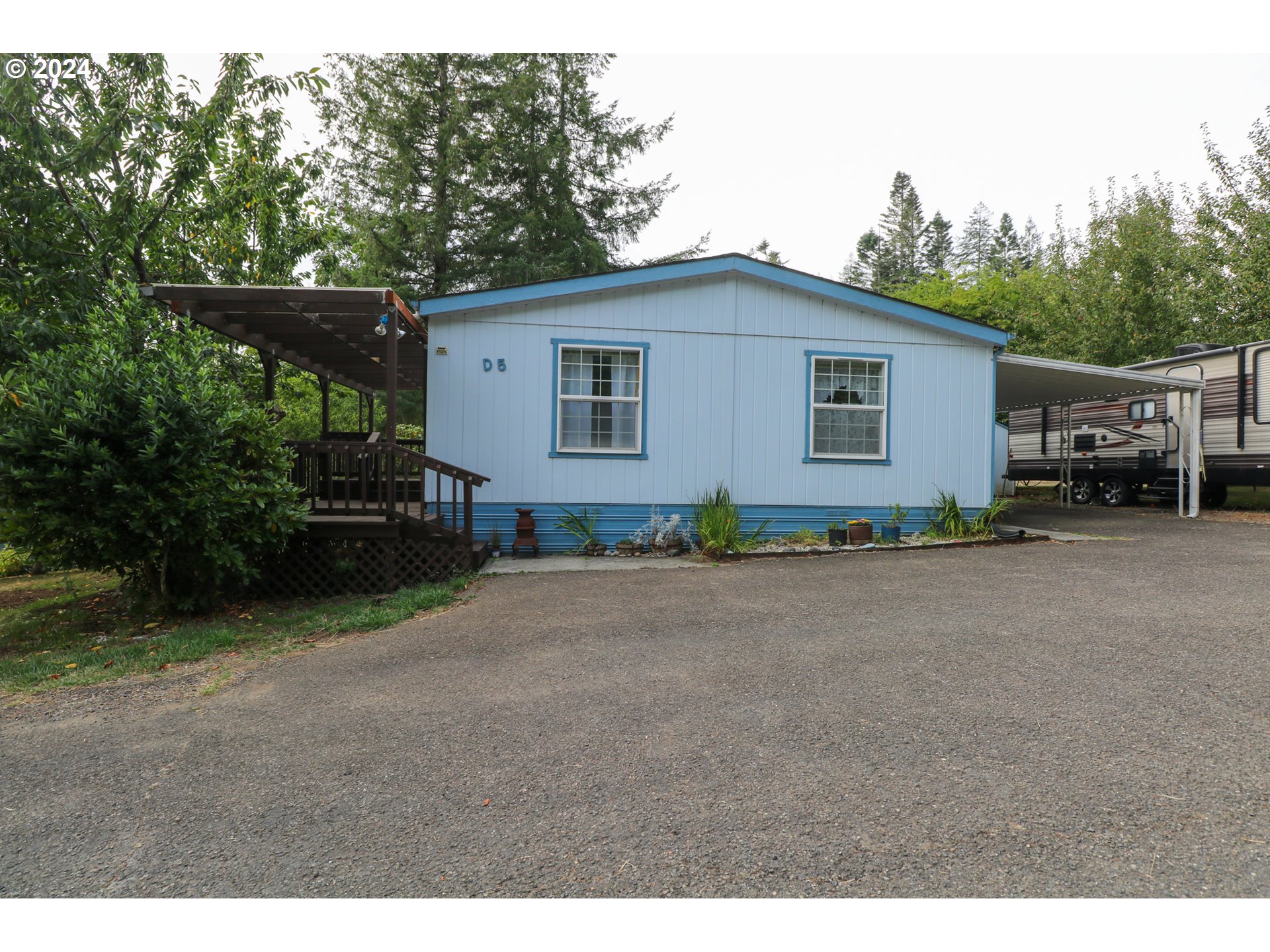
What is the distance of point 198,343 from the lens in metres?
5.62

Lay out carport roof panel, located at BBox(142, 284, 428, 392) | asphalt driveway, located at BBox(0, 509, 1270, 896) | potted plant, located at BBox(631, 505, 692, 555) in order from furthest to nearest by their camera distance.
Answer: potted plant, located at BBox(631, 505, 692, 555), carport roof panel, located at BBox(142, 284, 428, 392), asphalt driveway, located at BBox(0, 509, 1270, 896)

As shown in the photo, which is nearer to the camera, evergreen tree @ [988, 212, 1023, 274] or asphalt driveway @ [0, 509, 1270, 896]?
asphalt driveway @ [0, 509, 1270, 896]

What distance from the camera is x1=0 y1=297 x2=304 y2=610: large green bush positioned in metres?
4.98

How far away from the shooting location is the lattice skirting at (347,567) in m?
6.60

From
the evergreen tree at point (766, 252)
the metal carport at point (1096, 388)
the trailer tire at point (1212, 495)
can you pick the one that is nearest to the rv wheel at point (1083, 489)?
the metal carport at point (1096, 388)

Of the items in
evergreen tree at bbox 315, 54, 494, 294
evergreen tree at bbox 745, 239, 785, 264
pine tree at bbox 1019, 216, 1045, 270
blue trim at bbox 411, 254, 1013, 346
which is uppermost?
pine tree at bbox 1019, 216, 1045, 270

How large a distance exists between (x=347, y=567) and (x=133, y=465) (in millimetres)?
2042

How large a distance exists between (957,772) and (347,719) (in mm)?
2613

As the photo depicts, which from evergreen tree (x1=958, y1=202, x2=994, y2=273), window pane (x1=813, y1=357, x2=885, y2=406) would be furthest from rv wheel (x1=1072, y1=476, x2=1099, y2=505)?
evergreen tree (x1=958, y1=202, x2=994, y2=273)

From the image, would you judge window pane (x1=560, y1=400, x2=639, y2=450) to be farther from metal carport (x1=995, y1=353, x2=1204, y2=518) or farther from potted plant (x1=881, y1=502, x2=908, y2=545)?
metal carport (x1=995, y1=353, x2=1204, y2=518)

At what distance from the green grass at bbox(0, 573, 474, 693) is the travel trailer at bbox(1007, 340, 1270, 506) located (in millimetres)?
12228

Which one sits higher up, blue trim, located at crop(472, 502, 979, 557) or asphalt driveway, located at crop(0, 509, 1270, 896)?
blue trim, located at crop(472, 502, 979, 557)

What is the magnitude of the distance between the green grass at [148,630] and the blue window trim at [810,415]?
179 inches
